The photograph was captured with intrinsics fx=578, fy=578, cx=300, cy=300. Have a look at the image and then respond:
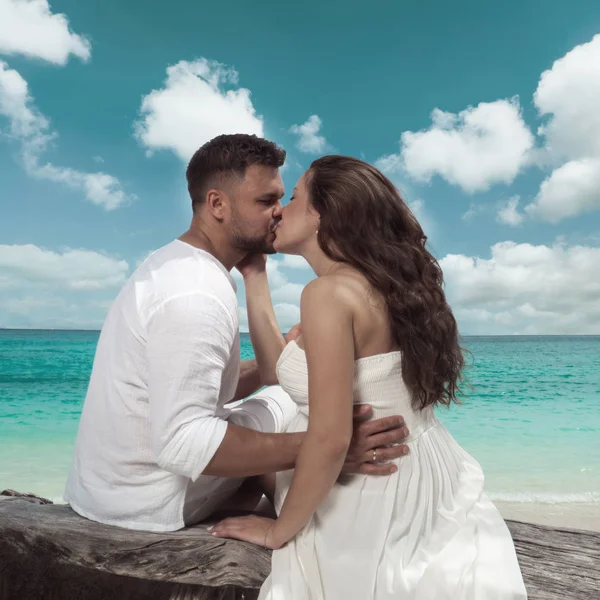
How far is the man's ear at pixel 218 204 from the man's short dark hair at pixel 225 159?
66mm

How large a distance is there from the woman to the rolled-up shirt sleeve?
11.0 inches

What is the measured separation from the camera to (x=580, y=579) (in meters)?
2.19

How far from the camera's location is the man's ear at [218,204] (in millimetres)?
2719

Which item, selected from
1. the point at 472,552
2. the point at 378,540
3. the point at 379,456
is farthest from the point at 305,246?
the point at 472,552

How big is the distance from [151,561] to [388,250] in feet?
4.63

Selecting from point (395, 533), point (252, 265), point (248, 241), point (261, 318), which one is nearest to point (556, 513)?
point (261, 318)

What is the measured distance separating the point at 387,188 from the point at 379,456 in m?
0.94

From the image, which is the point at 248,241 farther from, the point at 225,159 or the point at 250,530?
the point at 250,530

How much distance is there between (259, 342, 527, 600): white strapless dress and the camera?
6.07 feet

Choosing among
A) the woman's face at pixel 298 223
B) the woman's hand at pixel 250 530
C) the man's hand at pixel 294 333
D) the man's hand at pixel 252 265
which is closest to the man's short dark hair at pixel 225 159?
the man's hand at pixel 252 265

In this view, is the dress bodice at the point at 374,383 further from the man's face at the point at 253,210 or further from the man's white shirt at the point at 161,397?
the man's face at the point at 253,210

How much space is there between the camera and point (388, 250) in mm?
2004

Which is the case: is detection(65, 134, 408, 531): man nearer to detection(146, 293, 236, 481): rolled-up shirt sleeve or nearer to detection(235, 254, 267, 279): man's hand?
detection(146, 293, 236, 481): rolled-up shirt sleeve

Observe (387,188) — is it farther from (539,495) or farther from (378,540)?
(539,495)
